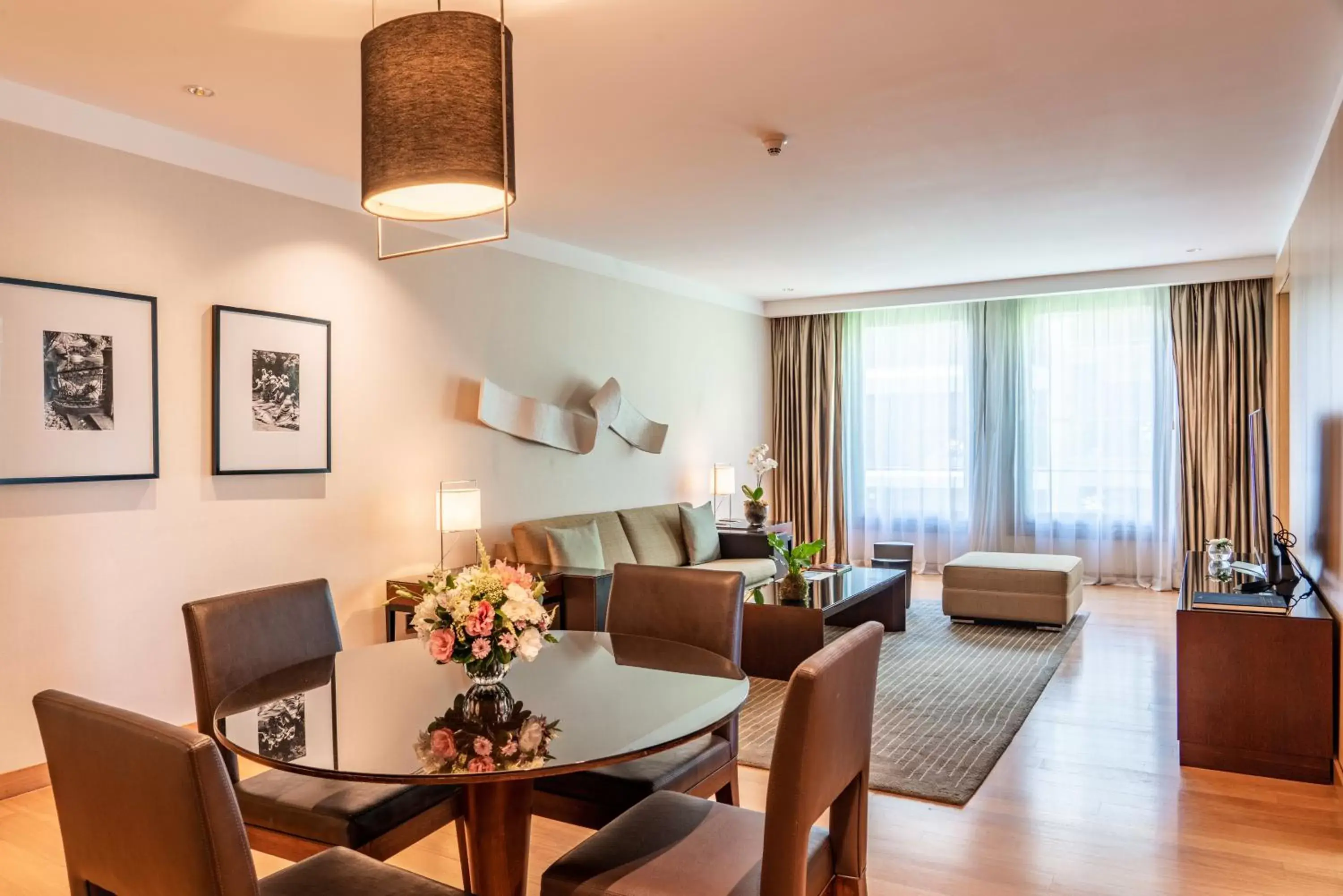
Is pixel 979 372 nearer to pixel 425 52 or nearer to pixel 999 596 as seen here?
pixel 999 596

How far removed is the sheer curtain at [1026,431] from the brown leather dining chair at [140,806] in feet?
24.9

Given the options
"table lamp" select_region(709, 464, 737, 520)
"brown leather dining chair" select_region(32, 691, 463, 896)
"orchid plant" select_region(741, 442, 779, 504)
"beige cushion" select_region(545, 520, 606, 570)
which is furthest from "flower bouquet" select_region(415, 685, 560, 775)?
"table lamp" select_region(709, 464, 737, 520)

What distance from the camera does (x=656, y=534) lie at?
653cm

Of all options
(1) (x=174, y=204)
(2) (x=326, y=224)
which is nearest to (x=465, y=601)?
(1) (x=174, y=204)

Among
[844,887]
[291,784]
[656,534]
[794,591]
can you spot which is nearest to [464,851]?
[291,784]

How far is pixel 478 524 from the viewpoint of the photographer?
489cm

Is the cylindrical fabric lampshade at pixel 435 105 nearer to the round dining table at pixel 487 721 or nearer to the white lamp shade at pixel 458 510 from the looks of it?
the round dining table at pixel 487 721

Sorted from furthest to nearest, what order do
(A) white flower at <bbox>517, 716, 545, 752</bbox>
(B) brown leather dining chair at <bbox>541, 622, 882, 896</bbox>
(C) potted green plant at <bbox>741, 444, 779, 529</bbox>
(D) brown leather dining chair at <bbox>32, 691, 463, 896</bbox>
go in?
(C) potted green plant at <bbox>741, 444, 779, 529</bbox> < (A) white flower at <bbox>517, 716, 545, 752</bbox> < (B) brown leather dining chair at <bbox>541, 622, 882, 896</bbox> < (D) brown leather dining chair at <bbox>32, 691, 463, 896</bbox>

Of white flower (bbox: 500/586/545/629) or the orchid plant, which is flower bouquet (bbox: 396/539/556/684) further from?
the orchid plant

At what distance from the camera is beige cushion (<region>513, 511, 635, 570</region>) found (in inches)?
210

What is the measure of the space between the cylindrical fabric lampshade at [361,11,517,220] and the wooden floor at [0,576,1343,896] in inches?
74.3

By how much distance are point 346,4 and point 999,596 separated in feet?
16.7

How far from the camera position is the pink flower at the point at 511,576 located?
2080 millimetres

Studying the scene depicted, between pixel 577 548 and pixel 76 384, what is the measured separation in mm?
A: 2667
